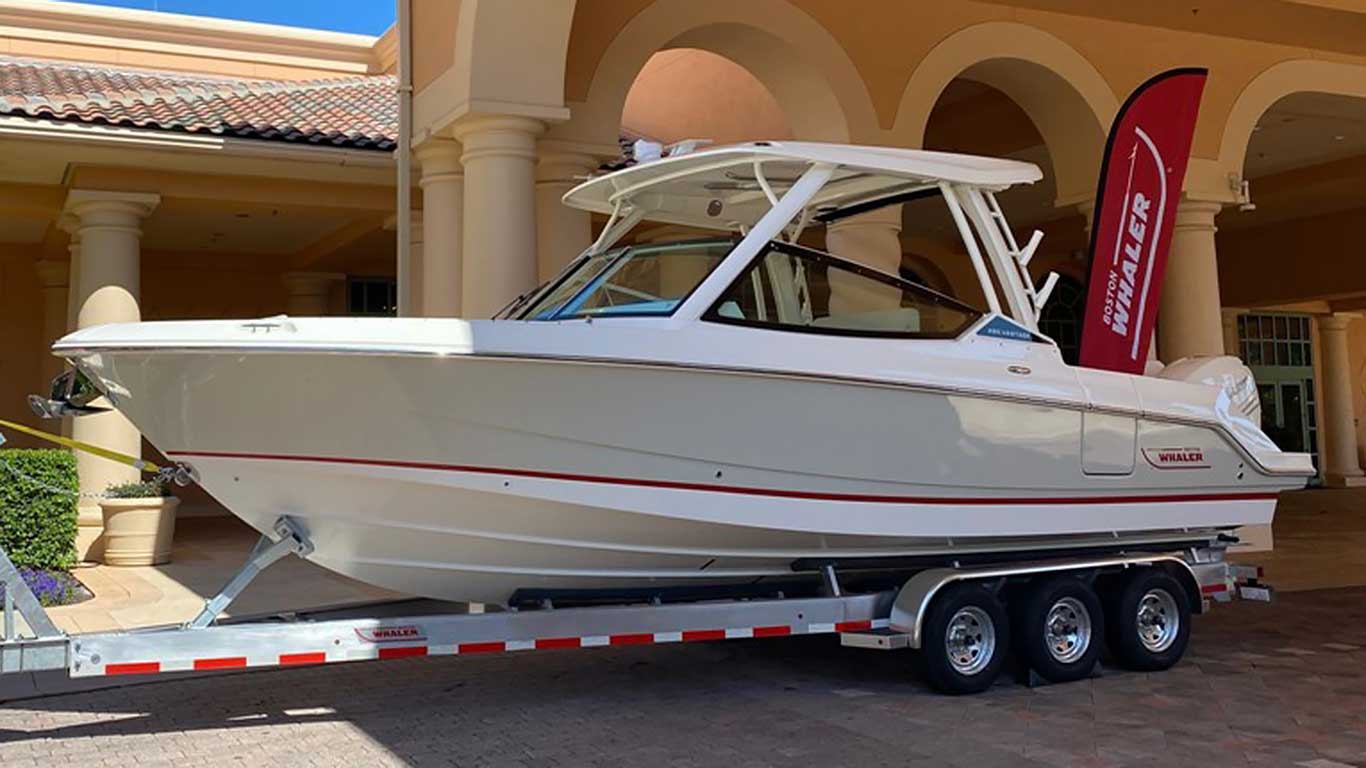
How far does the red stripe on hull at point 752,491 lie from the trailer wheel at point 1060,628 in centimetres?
50

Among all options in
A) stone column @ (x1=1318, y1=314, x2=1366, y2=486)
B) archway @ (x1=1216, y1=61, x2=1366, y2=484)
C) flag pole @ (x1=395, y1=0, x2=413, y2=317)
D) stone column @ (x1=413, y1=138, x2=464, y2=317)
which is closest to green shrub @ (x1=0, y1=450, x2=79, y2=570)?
flag pole @ (x1=395, y1=0, x2=413, y2=317)

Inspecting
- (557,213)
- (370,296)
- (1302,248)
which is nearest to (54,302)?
(370,296)

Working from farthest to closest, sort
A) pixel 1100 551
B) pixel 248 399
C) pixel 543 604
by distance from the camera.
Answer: pixel 1100 551
pixel 543 604
pixel 248 399

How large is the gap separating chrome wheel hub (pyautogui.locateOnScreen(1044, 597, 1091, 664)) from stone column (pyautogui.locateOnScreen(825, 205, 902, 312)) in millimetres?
2036

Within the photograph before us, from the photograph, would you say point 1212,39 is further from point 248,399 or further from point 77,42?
point 77,42

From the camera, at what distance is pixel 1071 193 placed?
12180mm

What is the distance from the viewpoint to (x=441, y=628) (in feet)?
18.8

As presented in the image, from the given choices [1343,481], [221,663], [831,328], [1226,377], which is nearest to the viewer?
[221,663]

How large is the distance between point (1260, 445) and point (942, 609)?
8.98ft

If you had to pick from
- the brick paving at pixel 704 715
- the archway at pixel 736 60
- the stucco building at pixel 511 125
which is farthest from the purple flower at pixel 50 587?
the archway at pixel 736 60

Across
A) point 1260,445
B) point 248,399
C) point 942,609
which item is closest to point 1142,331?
point 1260,445

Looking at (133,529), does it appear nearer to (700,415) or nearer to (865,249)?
(865,249)

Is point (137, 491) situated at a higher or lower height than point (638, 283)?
lower

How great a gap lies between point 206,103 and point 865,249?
796 centimetres
